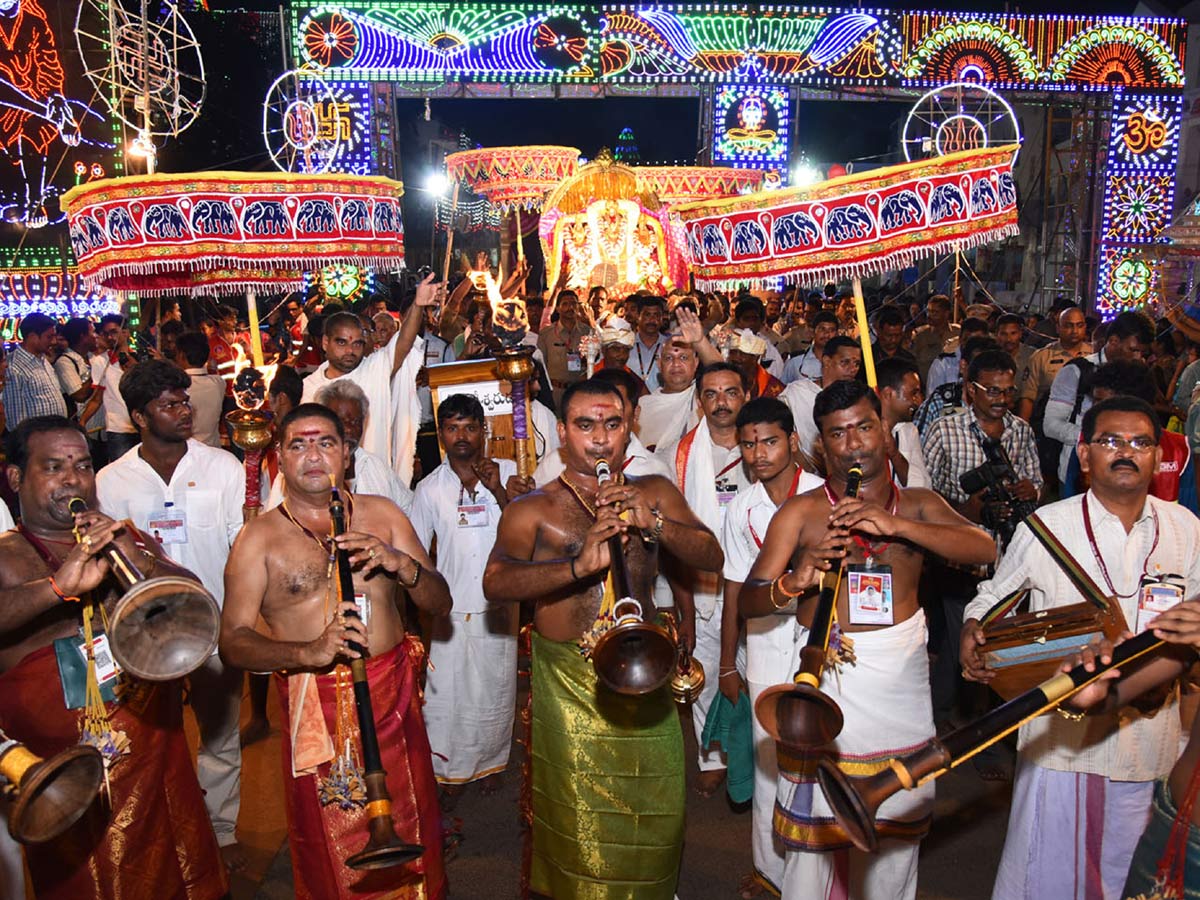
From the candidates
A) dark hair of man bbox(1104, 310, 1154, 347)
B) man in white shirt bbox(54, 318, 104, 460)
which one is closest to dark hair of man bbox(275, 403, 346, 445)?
dark hair of man bbox(1104, 310, 1154, 347)

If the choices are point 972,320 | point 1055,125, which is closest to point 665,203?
point 1055,125

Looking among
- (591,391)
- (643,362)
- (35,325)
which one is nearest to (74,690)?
(591,391)

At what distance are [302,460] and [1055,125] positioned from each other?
84.6 feet

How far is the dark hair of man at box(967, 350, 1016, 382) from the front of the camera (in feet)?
19.3

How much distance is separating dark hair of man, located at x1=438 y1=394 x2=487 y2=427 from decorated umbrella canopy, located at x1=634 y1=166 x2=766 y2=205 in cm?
1512

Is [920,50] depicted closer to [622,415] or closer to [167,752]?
[622,415]

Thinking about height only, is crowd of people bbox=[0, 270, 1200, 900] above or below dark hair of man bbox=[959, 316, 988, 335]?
below

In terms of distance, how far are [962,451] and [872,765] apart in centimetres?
264

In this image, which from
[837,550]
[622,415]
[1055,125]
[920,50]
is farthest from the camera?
[1055,125]

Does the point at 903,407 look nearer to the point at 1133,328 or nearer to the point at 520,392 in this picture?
the point at 520,392

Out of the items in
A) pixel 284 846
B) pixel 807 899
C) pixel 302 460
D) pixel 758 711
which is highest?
pixel 302 460

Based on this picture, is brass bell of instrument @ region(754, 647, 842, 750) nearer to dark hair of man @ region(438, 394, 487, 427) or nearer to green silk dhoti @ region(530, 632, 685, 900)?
green silk dhoti @ region(530, 632, 685, 900)

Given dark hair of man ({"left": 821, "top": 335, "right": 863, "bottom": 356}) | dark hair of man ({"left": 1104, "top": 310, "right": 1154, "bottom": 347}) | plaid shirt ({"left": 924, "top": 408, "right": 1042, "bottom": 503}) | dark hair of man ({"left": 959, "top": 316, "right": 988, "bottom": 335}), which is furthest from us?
dark hair of man ({"left": 959, "top": 316, "right": 988, "bottom": 335})

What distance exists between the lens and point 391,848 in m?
3.14
